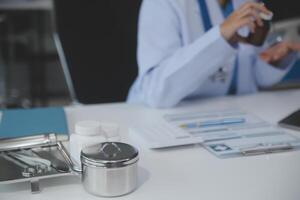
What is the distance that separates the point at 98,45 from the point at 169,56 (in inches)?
9.1

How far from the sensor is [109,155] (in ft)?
1.77

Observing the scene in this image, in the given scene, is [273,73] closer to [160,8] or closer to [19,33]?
[160,8]

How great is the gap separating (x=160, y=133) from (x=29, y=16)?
87.3 inches

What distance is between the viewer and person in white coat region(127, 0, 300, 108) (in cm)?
90

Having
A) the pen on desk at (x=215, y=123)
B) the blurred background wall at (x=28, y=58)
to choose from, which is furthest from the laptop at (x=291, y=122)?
the blurred background wall at (x=28, y=58)

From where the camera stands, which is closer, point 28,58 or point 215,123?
point 215,123

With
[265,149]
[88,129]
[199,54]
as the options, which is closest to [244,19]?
[199,54]

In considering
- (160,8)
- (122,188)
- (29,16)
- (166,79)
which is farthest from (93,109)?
(29,16)

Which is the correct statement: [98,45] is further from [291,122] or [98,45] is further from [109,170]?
[109,170]

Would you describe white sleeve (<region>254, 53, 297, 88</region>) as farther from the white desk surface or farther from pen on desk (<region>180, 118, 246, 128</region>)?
the white desk surface

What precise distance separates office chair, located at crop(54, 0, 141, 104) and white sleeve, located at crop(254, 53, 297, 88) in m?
A: 0.31

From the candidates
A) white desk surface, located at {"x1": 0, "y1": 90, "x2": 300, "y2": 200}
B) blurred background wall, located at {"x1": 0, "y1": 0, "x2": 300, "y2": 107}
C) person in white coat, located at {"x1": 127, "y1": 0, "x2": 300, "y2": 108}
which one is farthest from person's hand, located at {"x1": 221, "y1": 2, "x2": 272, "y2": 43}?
blurred background wall, located at {"x1": 0, "y1": 0, "x2": 300, "y2": 107}

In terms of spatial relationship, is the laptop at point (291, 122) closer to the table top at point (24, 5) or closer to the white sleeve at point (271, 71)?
the white sleeve at point (271, 71)

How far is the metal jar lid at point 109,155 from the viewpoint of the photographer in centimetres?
53
